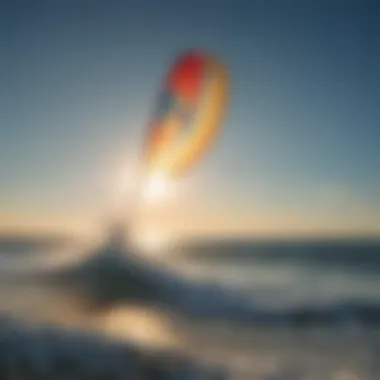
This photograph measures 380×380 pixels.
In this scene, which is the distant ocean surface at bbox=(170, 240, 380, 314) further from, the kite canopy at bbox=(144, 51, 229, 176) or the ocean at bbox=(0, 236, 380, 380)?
the kite canopy at bbox=(144, 51, 229, 176)

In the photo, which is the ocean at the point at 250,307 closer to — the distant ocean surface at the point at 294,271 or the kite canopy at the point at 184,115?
the distant ocean surface at the point at 294,271

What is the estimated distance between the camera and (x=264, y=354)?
2.32m

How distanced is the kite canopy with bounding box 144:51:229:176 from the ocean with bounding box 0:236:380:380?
0.32 metres

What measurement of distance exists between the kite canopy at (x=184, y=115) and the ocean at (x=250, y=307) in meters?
0.32

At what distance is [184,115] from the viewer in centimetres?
236

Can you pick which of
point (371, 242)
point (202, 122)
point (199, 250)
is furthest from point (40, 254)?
point (371, 242)

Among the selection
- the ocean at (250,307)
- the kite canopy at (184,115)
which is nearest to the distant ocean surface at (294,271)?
the ocean at (250,307)

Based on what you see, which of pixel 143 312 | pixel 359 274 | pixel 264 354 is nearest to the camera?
pixel 264 354

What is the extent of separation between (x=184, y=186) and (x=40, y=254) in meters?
0.57

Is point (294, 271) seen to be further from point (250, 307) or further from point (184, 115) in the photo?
point (184, 115)

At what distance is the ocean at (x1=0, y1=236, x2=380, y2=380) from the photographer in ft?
7.55

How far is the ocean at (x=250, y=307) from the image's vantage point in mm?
2303

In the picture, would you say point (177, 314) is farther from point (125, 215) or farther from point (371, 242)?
point (371, 242)

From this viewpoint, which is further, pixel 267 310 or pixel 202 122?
pixel 267 310
